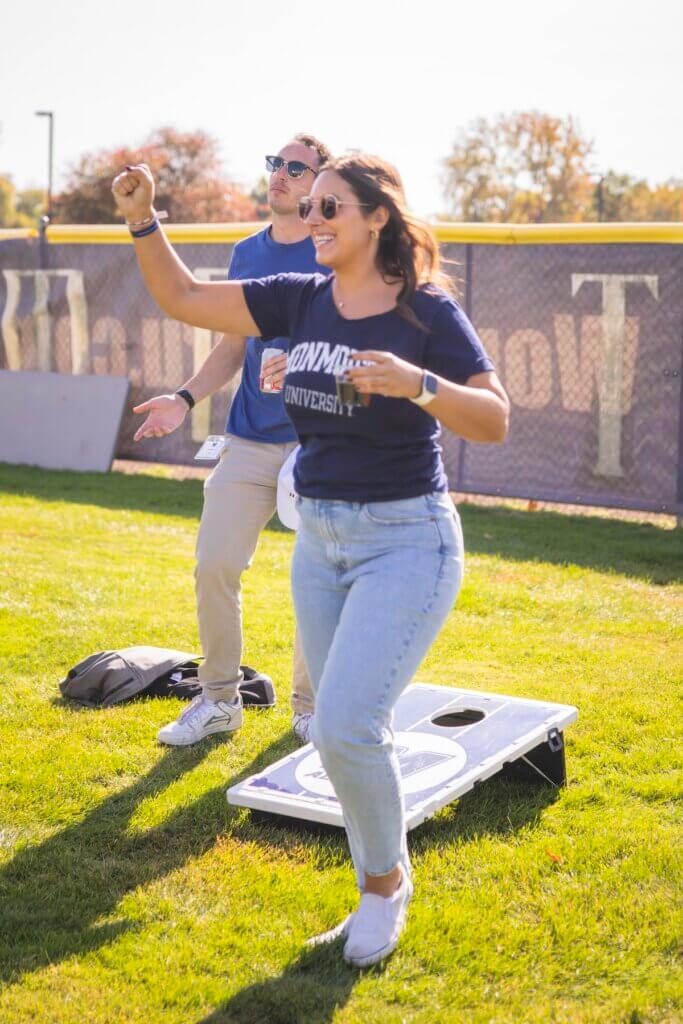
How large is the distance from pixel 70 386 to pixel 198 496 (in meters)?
2.90

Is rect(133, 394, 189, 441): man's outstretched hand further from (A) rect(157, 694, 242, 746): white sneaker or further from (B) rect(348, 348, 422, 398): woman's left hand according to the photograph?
(B) rect(348, 348, 422, 398): woman's left hand

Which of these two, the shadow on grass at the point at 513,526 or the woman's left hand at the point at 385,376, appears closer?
the woman's left hand at the point at 385,376

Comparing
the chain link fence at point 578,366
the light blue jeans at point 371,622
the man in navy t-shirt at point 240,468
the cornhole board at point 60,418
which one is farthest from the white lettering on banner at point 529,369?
the light blue jeans at point 371,622

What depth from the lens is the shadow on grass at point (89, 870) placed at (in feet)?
11.2

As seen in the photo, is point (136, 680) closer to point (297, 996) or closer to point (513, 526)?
point (297, 996)

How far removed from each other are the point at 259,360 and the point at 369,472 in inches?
76.4

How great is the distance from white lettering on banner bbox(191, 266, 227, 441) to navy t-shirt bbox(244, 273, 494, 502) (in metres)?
9.27

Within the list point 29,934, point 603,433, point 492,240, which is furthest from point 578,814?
point 492,240

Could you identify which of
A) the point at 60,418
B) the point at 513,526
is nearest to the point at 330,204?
the point at 513,526

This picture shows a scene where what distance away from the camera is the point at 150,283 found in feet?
11.0

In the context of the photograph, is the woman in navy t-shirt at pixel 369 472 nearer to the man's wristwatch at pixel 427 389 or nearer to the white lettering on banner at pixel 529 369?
the man's wristwatch at pixel 427 389

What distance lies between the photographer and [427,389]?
2.84m

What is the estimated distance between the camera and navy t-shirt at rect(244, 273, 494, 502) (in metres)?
3.10

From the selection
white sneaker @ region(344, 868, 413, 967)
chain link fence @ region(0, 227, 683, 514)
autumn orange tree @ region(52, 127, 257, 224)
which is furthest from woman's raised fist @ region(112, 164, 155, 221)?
autumn orange tree @ region(52, 127, 257, 224)
